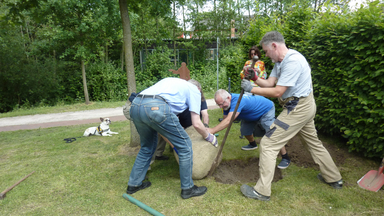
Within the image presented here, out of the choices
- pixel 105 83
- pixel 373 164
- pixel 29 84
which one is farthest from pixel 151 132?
pixel 29 84

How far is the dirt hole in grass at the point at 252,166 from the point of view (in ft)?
12.0

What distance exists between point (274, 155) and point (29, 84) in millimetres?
16470

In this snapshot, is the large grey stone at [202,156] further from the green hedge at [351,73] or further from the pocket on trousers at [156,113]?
the green hedge at [351,73]

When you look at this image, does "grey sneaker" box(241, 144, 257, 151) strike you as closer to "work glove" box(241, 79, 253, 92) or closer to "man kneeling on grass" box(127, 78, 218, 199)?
"man kneeling on grass" box(127, 78, 218, 199)

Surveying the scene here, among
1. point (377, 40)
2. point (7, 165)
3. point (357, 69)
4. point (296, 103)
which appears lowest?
point (7, 165)

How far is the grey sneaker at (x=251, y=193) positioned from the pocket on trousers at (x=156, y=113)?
1419mm

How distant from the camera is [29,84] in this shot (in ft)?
48.7

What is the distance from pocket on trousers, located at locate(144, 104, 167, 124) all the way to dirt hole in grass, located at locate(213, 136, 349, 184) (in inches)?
58.5

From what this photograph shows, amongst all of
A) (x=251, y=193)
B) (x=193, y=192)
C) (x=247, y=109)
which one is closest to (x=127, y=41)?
(x=247, y=109)

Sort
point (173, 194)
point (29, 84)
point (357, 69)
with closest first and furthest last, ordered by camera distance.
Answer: point (173, 194) < point (357, 69) < point (29, 84)

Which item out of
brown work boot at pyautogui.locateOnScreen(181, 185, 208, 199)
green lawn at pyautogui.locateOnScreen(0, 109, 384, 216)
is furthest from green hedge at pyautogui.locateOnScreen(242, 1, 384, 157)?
brown work boot at pyautogui.locateOnScreen(181, 185, 208, 199)

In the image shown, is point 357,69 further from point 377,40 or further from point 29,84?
point 29,84

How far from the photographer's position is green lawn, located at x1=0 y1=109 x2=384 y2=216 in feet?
9.30

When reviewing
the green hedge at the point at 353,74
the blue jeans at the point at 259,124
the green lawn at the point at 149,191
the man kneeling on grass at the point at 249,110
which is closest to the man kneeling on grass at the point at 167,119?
the green lawn at the point at 149,191
